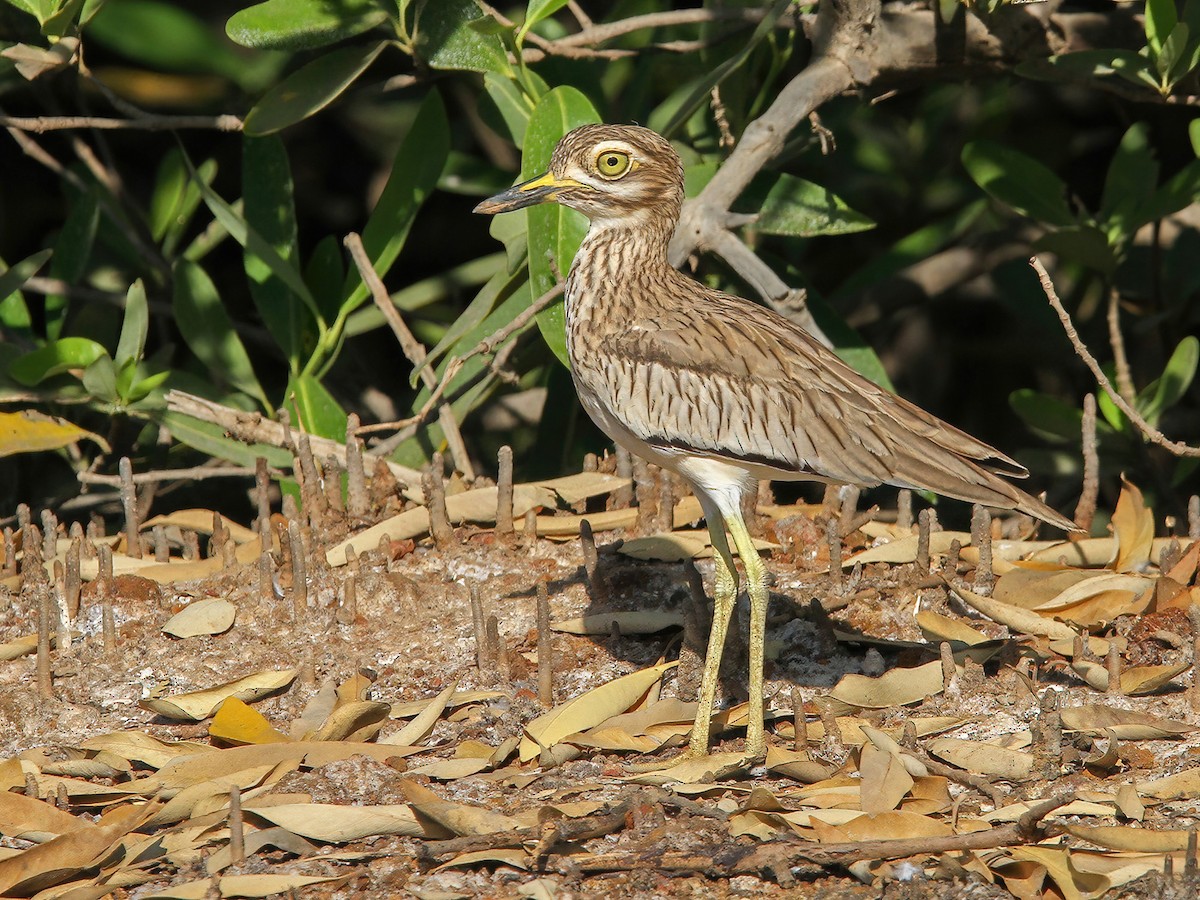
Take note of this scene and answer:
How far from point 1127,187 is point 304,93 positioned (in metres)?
3.11

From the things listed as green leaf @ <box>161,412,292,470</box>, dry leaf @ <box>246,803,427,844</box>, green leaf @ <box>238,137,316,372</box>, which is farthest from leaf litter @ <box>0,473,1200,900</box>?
green leaf @ <box>238,137,316,372</box>

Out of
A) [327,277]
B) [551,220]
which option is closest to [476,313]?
[551,220]

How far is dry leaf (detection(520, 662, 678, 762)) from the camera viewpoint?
4062 mm

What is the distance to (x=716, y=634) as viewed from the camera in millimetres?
4273

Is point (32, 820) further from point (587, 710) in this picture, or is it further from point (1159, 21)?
point (1159, 21)

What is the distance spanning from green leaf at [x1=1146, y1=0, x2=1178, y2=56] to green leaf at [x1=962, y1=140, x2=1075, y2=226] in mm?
744

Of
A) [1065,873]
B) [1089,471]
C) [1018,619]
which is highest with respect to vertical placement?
[1089,471]

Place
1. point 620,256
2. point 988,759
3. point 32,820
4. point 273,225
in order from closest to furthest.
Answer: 1. point 32,820
2. point 988,759
3. point 620,256
4. point 273,225

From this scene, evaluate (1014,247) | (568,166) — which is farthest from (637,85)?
(1014,247)

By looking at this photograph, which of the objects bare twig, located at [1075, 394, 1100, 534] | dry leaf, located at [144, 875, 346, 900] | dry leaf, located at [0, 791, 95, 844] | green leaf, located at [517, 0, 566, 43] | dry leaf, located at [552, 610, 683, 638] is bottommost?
dry leaf, located at [144, 875, 346, 900]

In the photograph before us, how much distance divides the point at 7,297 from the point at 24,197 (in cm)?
159

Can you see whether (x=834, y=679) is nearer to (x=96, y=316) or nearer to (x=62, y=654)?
(x=62, y=654)

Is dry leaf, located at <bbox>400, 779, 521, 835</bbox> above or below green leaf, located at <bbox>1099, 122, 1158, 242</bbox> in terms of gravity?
below

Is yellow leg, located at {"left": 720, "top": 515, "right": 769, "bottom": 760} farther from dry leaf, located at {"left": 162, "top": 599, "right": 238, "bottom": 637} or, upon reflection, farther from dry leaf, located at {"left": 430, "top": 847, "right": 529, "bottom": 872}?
Result: dry leaf, located at {"left": 162, "top": 599, "right": 238, "bottom": 637}
